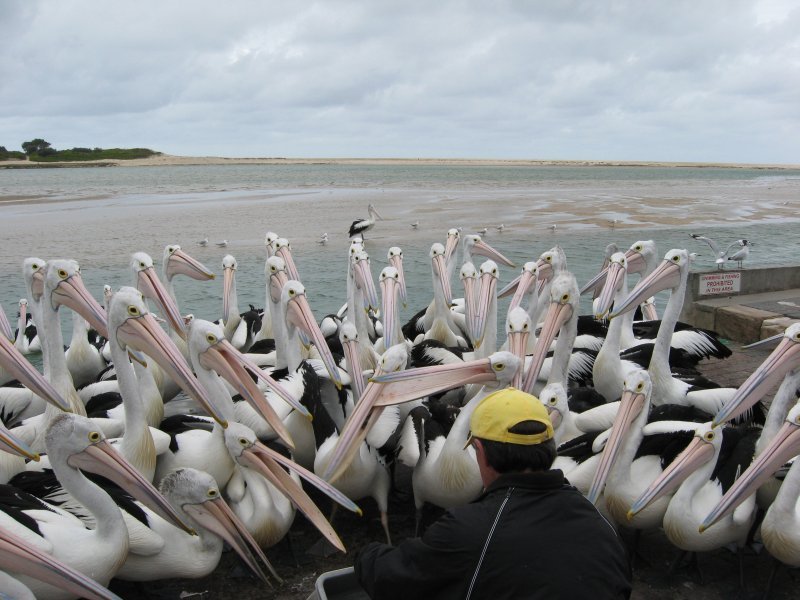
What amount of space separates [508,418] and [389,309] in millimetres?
3534

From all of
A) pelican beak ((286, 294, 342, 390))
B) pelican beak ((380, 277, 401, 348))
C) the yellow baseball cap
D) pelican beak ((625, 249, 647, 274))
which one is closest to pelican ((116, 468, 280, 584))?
pelican beak ((286, 294, 342, 390))

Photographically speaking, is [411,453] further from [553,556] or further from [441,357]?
[553,556]

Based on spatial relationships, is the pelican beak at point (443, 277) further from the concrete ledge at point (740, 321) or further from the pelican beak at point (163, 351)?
the pelican beak at point (163, 351)

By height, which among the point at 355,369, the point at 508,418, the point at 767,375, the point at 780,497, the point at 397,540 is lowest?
the point at 397,540

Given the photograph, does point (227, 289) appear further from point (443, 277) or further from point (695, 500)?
point (695, 500)

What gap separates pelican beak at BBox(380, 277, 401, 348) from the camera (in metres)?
5.07

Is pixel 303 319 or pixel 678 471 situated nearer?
pixel 678 471

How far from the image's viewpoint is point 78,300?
404cm

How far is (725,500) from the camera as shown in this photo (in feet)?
9.34

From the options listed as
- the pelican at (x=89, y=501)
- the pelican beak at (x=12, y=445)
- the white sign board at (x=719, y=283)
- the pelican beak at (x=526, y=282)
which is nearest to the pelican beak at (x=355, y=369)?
the pelican at (x=89, y=501)

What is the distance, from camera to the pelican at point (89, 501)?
2.64m

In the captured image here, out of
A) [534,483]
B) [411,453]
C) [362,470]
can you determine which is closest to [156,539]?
[362,470]

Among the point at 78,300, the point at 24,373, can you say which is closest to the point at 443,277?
the point at 78,300

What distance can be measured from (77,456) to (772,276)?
7.37 m
